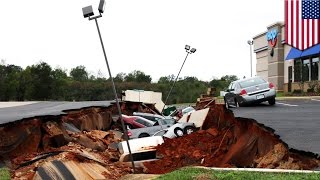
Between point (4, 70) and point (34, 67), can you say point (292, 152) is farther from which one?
point (4, 70)

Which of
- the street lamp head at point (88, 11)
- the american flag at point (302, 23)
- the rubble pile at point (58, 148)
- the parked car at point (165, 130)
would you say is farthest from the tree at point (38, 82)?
the street lamp head at point (88, 11)

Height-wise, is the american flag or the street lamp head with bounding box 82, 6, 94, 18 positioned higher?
the american flag

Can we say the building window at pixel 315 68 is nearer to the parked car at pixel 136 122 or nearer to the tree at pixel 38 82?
the parked car at pixel 136 122

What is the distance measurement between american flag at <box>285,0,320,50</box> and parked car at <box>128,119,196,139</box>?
2467 centimetres

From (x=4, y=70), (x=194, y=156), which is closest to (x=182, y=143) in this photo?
(x=194, y=156)

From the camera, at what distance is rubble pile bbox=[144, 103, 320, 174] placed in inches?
324

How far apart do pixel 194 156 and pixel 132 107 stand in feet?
42.7

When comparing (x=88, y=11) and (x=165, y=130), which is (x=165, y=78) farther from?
(x=88, y=11)

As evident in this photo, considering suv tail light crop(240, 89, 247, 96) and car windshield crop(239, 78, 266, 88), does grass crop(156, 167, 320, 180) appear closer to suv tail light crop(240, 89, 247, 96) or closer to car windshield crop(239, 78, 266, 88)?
suv tail light crop(240, 89, 247, 96)

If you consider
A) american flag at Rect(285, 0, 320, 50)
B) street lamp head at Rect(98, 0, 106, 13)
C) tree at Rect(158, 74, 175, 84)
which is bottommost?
tree at Rect(158, 74, 175, 84)

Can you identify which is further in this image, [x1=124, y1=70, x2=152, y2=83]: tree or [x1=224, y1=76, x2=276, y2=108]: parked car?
[x1=124, y1=70, x2=152, y2=83]: tree

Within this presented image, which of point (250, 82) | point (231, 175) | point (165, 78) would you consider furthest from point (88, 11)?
point (165, 78)

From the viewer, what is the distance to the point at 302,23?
39.7 m

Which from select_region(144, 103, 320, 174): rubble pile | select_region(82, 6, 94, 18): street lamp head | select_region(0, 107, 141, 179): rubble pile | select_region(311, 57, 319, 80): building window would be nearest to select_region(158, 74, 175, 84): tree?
select_region(311, 57, 319, 80): building window
